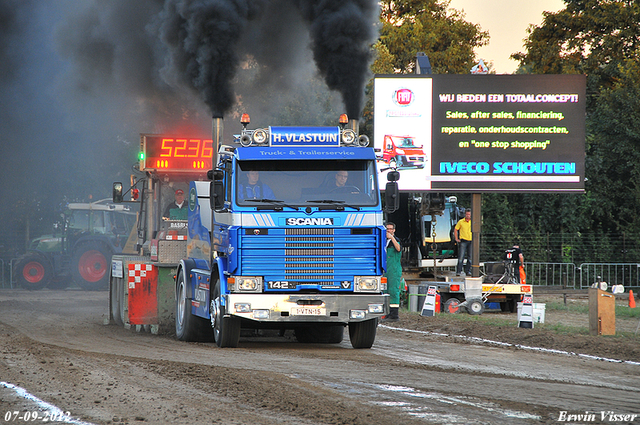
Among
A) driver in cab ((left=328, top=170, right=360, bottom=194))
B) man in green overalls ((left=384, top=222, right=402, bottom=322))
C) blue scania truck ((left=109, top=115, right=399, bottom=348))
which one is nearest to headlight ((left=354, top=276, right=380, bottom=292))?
blue scania truck ((left=109, top=115, right=399, bottom=348))

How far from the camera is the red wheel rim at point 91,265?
2728cm

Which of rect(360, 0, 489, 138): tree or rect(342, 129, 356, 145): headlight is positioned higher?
rect(360, 0, 489, 138): tree

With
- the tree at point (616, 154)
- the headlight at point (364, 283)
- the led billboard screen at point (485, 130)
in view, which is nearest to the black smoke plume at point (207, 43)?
the led billboard screen at point (485, 130)

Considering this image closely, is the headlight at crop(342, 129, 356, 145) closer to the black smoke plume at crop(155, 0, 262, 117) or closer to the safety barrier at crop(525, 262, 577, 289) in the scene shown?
the black smoke plume at crop(155, 0, 262, 117)

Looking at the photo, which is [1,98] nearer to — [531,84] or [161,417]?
[531,84]

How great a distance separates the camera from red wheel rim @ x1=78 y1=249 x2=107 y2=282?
89.5 ft

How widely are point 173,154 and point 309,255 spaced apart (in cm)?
669

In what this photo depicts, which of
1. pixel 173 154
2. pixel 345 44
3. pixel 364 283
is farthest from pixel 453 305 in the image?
pixel 364 283

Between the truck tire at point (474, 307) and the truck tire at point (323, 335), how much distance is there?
6.97 m

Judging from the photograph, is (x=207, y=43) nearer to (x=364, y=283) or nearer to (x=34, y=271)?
(x=364, y=283)

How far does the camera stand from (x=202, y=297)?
41.0ft

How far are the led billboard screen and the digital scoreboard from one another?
5.99 metres

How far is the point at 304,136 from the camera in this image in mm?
11992

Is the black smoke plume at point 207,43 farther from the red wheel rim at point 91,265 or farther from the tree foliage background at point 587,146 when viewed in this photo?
the red wheel rim at point 91,265
